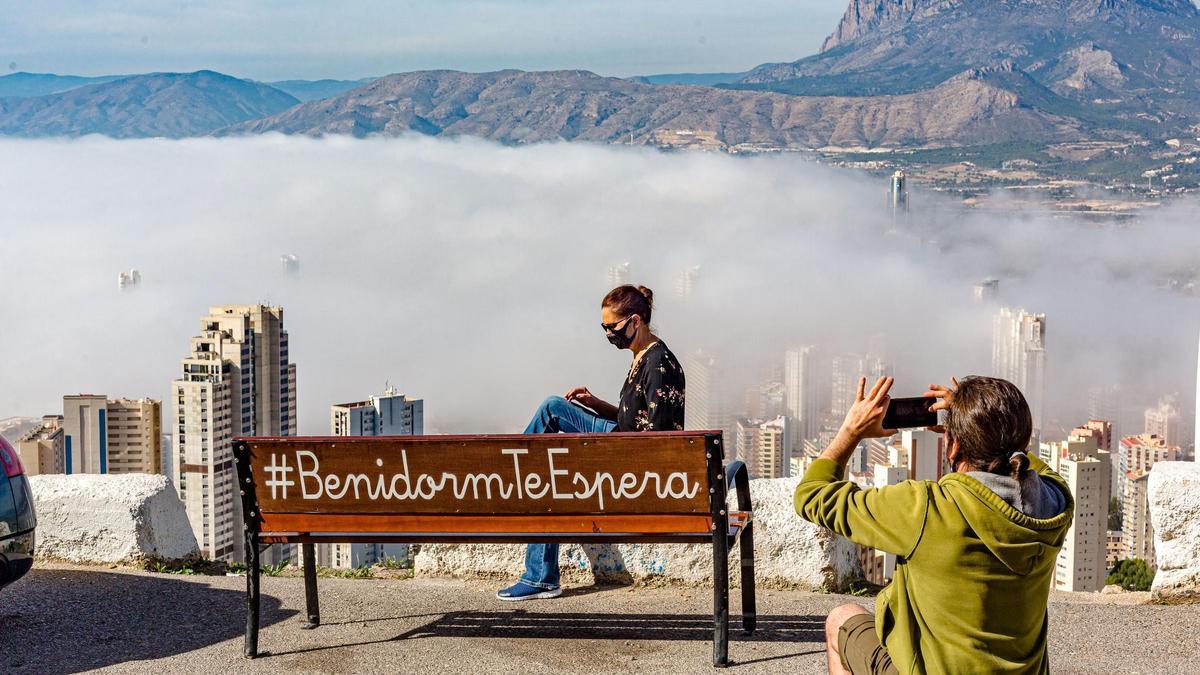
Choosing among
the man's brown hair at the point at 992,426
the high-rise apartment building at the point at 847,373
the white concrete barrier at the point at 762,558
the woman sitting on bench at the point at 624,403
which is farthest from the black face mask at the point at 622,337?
the high-rise apartment building at the point at 847,373

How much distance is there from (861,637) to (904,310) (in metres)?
193

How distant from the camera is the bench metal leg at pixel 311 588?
470cm

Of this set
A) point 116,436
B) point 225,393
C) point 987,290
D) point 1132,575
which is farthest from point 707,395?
point 1132,575

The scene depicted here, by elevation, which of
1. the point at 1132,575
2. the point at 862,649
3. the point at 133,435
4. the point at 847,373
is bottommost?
the point at 847,373

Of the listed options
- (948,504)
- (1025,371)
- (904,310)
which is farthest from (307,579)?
(904,310)

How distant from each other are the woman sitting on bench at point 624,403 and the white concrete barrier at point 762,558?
30 centimetres

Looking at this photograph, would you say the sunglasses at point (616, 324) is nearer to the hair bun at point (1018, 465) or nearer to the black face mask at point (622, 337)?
the black face mask at point (622, 337)

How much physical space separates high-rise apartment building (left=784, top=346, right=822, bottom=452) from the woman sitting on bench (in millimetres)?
96658

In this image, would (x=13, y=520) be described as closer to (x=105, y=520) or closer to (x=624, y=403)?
(x=105, y=520)

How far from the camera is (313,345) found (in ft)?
652

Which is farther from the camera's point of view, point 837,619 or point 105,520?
point 105,520

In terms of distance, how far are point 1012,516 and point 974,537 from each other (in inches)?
3.5

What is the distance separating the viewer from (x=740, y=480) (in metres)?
4.62

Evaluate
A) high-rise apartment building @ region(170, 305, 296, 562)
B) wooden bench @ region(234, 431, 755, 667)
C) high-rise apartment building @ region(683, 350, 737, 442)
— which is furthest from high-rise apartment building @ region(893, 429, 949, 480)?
high-rise apartment building @ region(683, 350, 737, 442)
